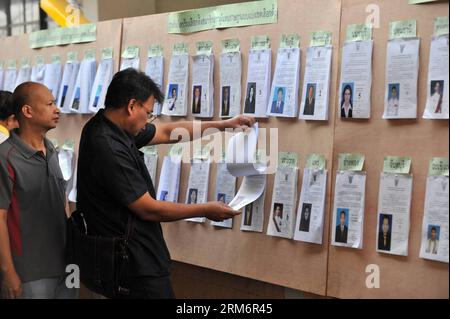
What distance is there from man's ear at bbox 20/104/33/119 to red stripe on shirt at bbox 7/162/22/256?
233mm

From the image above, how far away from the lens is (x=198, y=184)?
7.47ft

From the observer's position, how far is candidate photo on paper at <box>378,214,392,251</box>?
173 centimetres

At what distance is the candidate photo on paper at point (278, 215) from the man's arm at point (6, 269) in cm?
92

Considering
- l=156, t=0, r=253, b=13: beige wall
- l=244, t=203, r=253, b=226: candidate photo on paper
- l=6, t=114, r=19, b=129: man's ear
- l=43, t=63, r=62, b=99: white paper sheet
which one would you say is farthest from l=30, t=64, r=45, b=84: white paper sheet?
l=244, t=203, r=253, b=226: candidate photo on paper

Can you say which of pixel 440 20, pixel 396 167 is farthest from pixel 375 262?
pixel 440 20

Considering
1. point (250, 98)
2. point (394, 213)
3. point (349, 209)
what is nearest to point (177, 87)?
point (250, 98)

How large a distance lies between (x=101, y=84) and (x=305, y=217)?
1.24m

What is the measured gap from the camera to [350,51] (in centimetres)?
182

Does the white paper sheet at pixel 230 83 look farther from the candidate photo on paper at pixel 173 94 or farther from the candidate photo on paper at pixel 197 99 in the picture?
the candidate photo on paper at pixel 173 94

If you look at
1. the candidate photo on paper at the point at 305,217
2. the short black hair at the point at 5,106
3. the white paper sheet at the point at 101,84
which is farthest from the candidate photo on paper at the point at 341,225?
the short black hair at the point at 5,106

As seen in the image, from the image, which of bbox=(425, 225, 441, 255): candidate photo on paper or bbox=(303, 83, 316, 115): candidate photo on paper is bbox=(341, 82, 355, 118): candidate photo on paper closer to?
bbox=(303, 83, 316, 115): candidate photo on paper

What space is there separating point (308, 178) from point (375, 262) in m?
0.35

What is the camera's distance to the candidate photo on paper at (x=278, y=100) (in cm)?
199

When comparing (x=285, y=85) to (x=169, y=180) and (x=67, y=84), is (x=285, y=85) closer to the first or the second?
(x=169, y=180)
